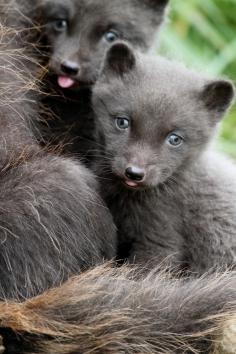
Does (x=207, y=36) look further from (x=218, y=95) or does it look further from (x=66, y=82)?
(x=218, y=95)

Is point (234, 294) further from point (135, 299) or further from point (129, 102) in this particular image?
point (129, 102)

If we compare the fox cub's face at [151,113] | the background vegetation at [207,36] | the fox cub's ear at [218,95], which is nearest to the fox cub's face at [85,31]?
the fox cub's face at [151,113]

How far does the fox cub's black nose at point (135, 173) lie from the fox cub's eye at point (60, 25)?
1.10 metres

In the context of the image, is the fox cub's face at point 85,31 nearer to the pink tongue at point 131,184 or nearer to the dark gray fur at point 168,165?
the dark gray fur at point 168,165

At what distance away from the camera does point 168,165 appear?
4.13 meters

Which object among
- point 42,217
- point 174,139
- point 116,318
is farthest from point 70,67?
point 116,318

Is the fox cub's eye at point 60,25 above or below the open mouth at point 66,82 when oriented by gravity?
above

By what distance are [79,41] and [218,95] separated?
2.67 feet

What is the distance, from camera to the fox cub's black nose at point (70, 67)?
179 inches

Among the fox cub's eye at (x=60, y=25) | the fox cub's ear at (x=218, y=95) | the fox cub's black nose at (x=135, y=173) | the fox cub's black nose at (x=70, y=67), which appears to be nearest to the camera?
the fox cub's black nose at (x=135, y=173)

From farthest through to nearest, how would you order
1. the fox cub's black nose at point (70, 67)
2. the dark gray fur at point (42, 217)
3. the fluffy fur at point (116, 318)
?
the fox cub's black nose at point (70, 67) < the dark gray fur at point (42, 217) < the fluffy fur at point (116, 318)

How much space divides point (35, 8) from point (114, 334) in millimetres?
1945

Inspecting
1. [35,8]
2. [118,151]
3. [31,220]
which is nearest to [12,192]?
[31,220]

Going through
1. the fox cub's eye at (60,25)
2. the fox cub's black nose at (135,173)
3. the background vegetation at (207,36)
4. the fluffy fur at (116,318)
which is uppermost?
the fox cub's eye at (60,25)
